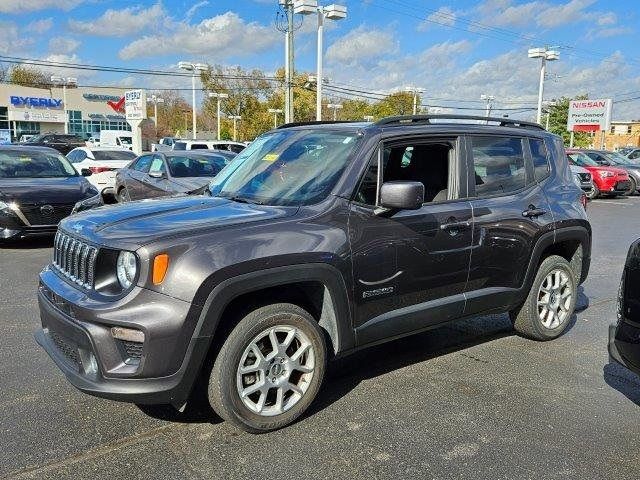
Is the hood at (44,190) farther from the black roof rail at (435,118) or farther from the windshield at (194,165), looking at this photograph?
the black roof rail at (435,118)


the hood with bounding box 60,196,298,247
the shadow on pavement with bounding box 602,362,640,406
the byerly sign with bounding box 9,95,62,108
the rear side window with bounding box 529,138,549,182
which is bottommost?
the shadow on pavement with bounding box 602,362,640,406

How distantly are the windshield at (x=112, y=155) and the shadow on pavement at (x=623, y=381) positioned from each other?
14476 millimetres

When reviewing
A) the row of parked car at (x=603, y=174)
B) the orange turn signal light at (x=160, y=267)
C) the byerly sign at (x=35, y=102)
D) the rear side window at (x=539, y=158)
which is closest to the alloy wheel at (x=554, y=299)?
the rear side window at (x=539, y=158)

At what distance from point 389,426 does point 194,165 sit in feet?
28.4

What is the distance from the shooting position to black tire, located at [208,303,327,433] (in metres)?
3.28

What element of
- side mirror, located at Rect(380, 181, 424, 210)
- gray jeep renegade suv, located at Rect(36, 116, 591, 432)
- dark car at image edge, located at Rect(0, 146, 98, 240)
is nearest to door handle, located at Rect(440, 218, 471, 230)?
gray jeep renegade suv, located at Rect(36, 116, 591, 432)

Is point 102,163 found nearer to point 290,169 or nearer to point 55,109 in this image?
point 290,169

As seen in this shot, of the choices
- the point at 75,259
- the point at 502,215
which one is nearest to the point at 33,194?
the point at 75,259

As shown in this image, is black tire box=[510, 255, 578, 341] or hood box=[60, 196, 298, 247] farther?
black tire box=[510, 255, 578, 341]

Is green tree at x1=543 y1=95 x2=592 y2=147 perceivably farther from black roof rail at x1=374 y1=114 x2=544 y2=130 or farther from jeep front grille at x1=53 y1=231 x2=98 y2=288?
jeep front grille at x1=53 y1=231 x2=98 y2=288

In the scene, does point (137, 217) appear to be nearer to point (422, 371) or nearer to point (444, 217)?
point (444, 217)

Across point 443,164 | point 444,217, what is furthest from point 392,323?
point 443,164

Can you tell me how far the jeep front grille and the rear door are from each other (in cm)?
264

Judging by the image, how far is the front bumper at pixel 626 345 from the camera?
3277 mm
